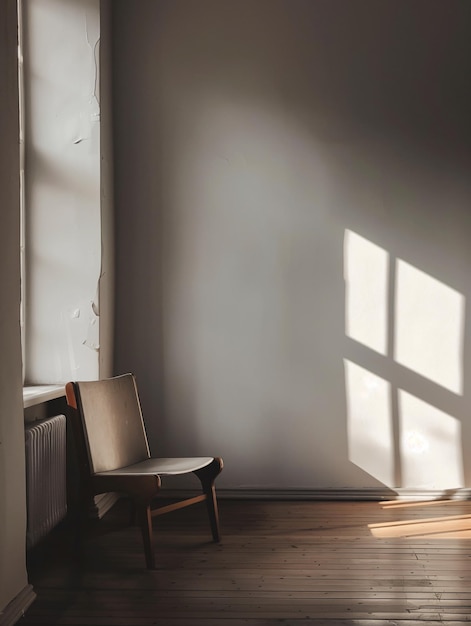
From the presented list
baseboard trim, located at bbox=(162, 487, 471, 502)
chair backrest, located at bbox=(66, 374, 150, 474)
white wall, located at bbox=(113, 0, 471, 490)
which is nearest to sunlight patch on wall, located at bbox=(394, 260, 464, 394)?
white wall, located at bbox=(113, 0, 471, 490)

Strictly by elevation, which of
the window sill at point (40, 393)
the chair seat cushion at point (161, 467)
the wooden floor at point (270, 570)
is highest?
the window sill at point (40, 393)

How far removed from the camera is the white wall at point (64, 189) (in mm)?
4059

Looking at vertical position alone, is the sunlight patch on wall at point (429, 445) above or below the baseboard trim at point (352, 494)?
above

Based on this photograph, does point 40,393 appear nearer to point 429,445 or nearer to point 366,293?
point 366,293

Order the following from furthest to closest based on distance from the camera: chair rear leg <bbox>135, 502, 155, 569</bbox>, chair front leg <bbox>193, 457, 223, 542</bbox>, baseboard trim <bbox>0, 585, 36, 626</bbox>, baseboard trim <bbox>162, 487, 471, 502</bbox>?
baseboard trim <bbox>162, 487, 471, 502</bbox>, chair front leg <bbox>193, 457, 223, 542</bbox>, chair rear leg <bbox>135, 502, 155, 569</bbox>, baseboard trim <bbox>0, 585, 36, 626</bbox>

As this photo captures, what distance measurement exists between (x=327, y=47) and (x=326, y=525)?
282 centimetres

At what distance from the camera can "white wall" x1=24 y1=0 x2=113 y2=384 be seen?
4059 mm

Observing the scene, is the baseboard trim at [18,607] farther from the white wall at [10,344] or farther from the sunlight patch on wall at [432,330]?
the sunlight patch on wall at [432,330]

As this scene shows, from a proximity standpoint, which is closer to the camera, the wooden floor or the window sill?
the wooden floor

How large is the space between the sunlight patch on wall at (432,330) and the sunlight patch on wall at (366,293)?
0.11 metres

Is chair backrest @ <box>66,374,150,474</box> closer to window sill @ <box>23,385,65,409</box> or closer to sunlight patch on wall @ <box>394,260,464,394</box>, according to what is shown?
window sill @ <box>23,385,65,409</box>

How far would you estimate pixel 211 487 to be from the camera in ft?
11.6

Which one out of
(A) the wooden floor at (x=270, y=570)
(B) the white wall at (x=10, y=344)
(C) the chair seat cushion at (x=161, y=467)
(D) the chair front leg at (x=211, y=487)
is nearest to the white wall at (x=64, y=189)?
(C) the chair seat cushion at (x=161, y=467)

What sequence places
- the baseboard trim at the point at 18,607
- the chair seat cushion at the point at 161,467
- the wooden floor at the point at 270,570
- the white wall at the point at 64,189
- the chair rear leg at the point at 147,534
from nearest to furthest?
1. the baseboard trim at the point at 18,607
2. the wooden floor at the point at 270,570
3. the chair rear leg at the point at 147,534
4. the chair seat cushion at the point at 161,467
5. the white wall at the point at 64,189
